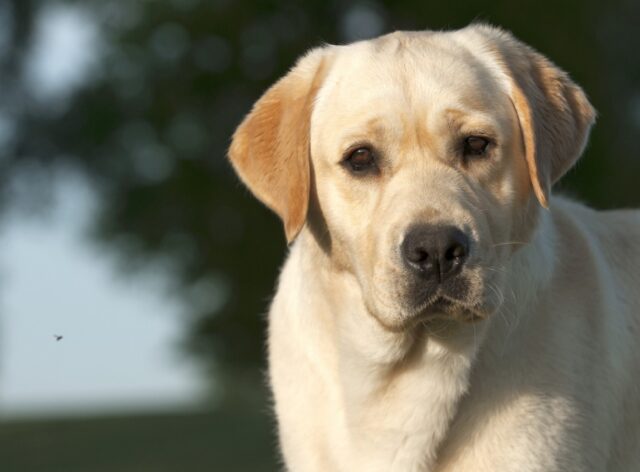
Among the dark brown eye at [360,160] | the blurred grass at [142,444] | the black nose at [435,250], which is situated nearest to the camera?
the black nose at [435,250]

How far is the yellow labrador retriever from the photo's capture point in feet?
16.9

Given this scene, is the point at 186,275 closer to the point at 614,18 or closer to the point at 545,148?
the point at 614,18

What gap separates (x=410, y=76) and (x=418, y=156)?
360mm

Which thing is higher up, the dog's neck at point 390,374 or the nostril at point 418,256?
the nostril at point 418,256

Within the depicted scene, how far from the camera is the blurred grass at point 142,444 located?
15664mm

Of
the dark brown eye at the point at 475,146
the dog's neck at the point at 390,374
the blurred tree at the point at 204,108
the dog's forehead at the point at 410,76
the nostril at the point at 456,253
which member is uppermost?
the dog's forehead at the point at 410,76

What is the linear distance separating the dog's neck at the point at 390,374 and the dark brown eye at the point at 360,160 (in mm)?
432

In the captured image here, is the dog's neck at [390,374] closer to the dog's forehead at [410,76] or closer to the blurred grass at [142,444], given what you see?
the dog's forehead at [410,76]

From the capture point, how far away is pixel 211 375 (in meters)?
40.8

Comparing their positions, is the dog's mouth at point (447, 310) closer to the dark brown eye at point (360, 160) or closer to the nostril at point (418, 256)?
the nostril at point (418, 256)

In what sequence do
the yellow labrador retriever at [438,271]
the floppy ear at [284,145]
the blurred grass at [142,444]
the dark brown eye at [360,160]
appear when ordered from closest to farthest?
the yellow labrador retriever at [438,271] → the dark brown eye at [360,160] → the floppy ear at [284,145] → the blurred grass at [142,444]

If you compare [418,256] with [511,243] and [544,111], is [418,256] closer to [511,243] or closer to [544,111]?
[511,243]

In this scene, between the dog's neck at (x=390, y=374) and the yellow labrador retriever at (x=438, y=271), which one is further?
the dog's neck at (x=390, y=374)

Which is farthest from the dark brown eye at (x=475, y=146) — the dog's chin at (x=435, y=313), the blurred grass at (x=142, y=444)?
the blurred grass at (x=142, y=444)
